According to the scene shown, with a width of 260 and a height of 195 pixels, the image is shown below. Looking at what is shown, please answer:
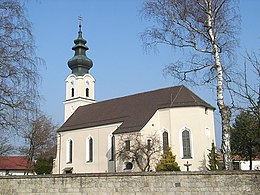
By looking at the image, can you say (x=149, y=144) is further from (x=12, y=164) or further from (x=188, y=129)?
(x=12, y=164)

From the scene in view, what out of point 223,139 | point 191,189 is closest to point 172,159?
point 223,139

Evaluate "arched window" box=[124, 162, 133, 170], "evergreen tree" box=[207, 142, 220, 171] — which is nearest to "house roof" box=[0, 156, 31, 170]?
"arched window" box=[124, 162, 133, 170]

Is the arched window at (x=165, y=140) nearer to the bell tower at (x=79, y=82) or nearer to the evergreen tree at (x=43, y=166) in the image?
the evergreen tree at (x=43, y=166)

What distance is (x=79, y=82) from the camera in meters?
49.0

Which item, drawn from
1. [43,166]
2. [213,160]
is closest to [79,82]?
[43,166]

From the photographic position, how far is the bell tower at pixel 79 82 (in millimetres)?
48781

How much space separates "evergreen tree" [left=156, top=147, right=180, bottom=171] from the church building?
3.32 ft

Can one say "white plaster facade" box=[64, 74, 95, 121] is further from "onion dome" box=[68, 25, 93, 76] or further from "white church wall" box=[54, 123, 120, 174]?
"white church wall" box=[54, 123, 120, 174]

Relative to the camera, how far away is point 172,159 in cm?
2988

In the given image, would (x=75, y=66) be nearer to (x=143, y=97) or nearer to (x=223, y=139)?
(x=143, y=97)

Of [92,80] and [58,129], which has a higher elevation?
[92,80]

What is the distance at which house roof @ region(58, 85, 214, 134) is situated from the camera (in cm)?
3375

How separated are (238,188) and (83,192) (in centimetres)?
559

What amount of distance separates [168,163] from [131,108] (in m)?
10.4
